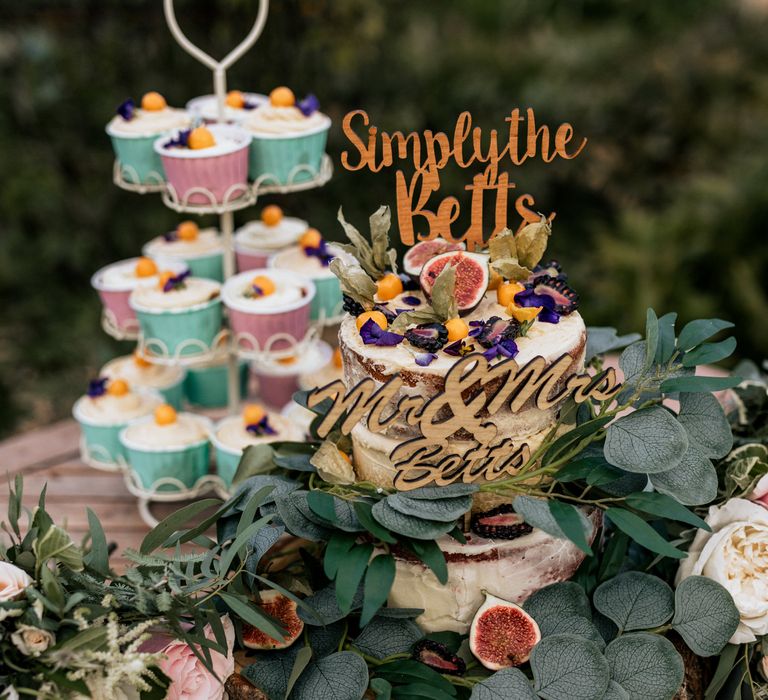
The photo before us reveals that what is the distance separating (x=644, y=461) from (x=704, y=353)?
0.39 m

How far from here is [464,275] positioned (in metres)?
2.38

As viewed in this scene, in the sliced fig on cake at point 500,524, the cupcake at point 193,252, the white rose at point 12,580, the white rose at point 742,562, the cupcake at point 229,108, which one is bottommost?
the white rose at point 742,562

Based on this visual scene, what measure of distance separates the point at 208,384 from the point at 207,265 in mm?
588

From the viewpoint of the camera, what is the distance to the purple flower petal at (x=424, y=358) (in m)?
2.16

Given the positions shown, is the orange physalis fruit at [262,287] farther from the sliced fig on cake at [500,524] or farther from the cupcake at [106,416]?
the sliced fig on cake at [500,524]

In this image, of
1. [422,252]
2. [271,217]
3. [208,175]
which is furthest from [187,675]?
[271,217]

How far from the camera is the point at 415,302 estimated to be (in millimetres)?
2463

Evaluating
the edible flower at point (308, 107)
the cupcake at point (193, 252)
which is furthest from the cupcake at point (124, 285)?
the edible flower at point (308, 107)

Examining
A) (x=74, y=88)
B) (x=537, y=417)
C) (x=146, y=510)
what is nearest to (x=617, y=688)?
(x=537, y=417)

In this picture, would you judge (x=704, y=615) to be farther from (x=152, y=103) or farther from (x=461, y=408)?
(x=152, y=103)

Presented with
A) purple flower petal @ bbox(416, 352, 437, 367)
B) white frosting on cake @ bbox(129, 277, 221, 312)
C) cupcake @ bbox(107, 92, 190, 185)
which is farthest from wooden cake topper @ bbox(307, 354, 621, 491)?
cupcake @ bbox(107, 92, 190, 185)

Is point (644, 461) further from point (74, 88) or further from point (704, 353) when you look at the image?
point (74, 88)

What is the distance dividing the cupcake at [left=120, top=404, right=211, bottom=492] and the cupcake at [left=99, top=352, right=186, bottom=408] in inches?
13.6

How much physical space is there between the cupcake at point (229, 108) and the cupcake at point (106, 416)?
983 millimetres
